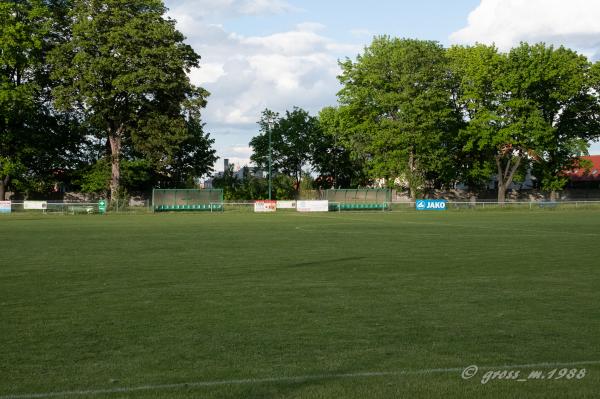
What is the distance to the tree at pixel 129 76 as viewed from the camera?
6034 cm

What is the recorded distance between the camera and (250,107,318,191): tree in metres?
89.3

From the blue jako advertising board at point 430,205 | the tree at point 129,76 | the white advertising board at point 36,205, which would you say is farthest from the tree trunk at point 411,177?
the white advertising board at point 36,205

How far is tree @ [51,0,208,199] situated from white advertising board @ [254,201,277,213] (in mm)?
9042

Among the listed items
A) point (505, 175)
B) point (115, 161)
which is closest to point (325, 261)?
point (115, 161)

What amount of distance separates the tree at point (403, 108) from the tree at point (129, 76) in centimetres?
1843

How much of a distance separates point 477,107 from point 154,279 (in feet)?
210

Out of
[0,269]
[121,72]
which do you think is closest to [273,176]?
[121,72]

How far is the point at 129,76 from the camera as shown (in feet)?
196

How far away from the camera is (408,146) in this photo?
69938 mm

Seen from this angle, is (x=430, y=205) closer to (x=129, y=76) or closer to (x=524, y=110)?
(x=524, y=110)

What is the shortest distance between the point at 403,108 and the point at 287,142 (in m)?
24.3

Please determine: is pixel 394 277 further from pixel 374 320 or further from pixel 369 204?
pixel 369 204

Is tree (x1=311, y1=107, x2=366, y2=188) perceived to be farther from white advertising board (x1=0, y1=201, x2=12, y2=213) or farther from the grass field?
the grass field

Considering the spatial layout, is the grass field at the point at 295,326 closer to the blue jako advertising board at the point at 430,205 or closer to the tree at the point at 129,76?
the tree at the point at 129,76
